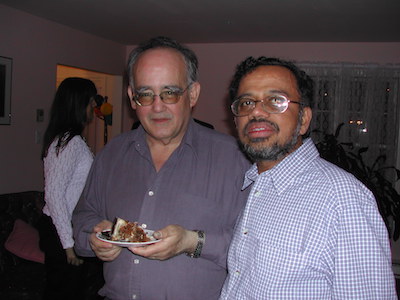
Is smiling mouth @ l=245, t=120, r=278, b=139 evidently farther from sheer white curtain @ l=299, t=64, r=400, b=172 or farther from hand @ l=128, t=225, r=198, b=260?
sheer white curtain @ l=299, t=64, r=400, b=172

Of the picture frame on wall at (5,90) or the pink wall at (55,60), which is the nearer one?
the picture frame on wall at (5,90)

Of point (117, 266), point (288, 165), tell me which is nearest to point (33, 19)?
point (117, 266)

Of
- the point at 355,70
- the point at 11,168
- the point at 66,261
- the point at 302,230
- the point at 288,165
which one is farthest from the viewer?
the point at 355,70

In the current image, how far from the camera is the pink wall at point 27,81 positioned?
4.50 metres

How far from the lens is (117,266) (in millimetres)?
1581

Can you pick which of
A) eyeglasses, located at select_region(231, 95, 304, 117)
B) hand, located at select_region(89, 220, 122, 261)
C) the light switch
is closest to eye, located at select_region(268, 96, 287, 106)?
eyeglasses, located at select_region(231, 95, 304, 117)

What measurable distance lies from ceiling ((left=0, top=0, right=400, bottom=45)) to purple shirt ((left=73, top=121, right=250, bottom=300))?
2.87 m

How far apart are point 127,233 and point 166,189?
0.28 metres

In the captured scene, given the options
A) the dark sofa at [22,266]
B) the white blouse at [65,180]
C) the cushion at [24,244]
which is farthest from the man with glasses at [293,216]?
the cushion at [24,244]

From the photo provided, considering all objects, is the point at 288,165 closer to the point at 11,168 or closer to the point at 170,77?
the point at 170,77

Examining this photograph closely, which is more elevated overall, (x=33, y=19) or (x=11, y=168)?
(x=33, y=19)

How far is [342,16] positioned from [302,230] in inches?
161

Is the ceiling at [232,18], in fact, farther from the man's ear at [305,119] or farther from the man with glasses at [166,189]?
the man's ear at [305,119]

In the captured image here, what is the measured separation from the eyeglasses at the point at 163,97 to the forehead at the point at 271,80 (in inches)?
13.4
